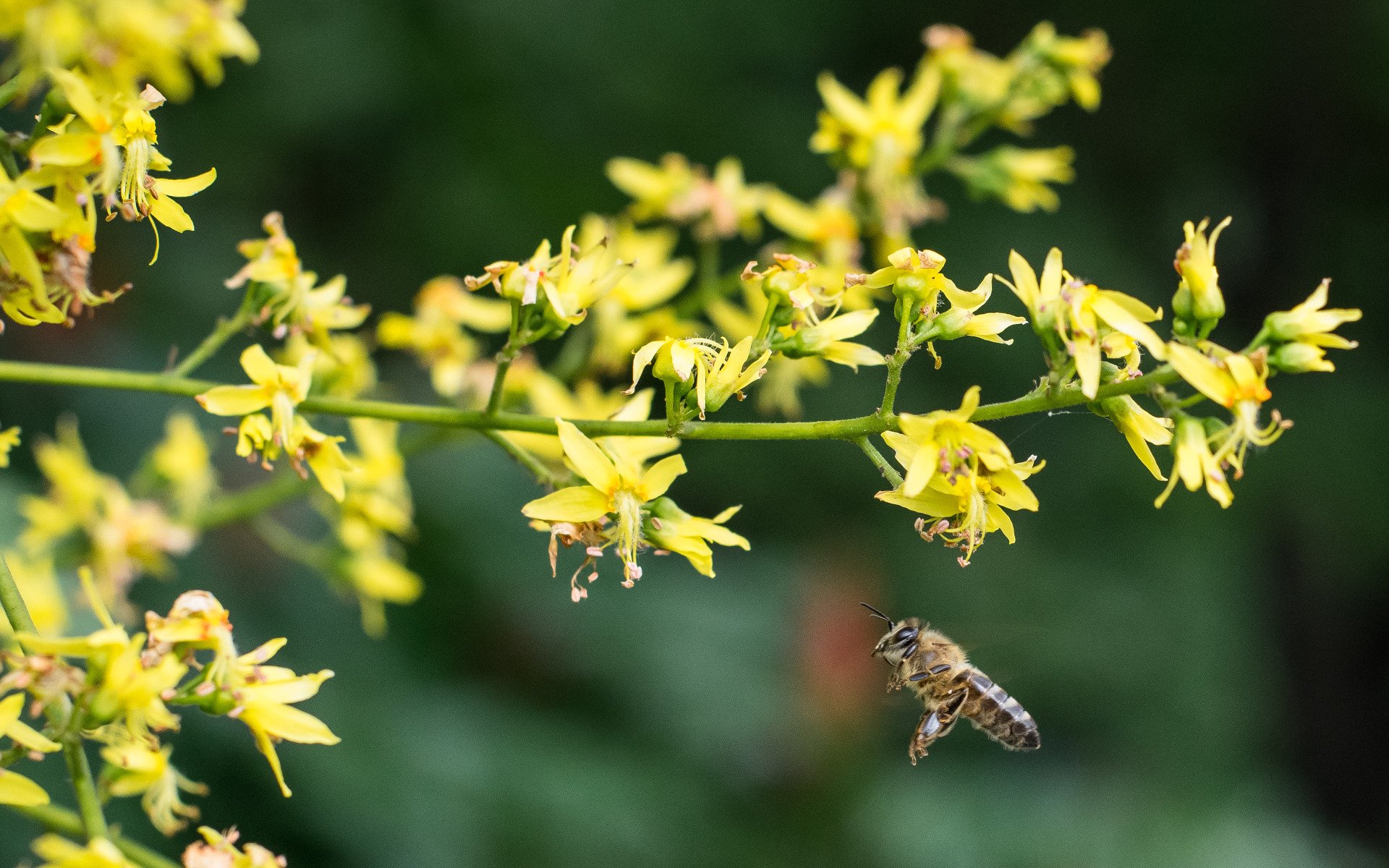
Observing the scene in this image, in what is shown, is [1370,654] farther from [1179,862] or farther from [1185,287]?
[1185,287]

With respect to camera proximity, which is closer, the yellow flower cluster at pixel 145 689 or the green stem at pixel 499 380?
the yellow flower cluster at pixel 145 689

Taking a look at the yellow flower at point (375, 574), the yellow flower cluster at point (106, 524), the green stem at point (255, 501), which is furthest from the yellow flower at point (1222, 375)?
the yellow flower cluster at point (106, 524)

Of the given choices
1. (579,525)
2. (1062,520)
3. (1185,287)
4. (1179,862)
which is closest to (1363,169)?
(1062,520)

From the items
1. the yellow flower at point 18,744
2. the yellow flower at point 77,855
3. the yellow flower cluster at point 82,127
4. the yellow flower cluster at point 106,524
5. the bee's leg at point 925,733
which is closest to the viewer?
the yellow flower cluster at point 82,127

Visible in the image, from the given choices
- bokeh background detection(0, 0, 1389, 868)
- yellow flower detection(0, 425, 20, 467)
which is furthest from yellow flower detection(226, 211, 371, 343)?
bokeh background detection(0, 0, 1389, 868)

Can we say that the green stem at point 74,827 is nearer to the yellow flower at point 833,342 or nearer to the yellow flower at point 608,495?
the yellow flower at point 608,495

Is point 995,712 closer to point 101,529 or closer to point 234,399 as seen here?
point 234,399

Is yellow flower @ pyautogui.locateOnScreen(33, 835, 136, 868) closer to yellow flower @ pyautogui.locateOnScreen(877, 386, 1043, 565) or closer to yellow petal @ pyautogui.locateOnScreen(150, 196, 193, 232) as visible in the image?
yellow petal @ pyautogui.locateOnScreen(150, 196, 193, 232)

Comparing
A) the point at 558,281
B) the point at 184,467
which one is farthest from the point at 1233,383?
the point at 184,467
